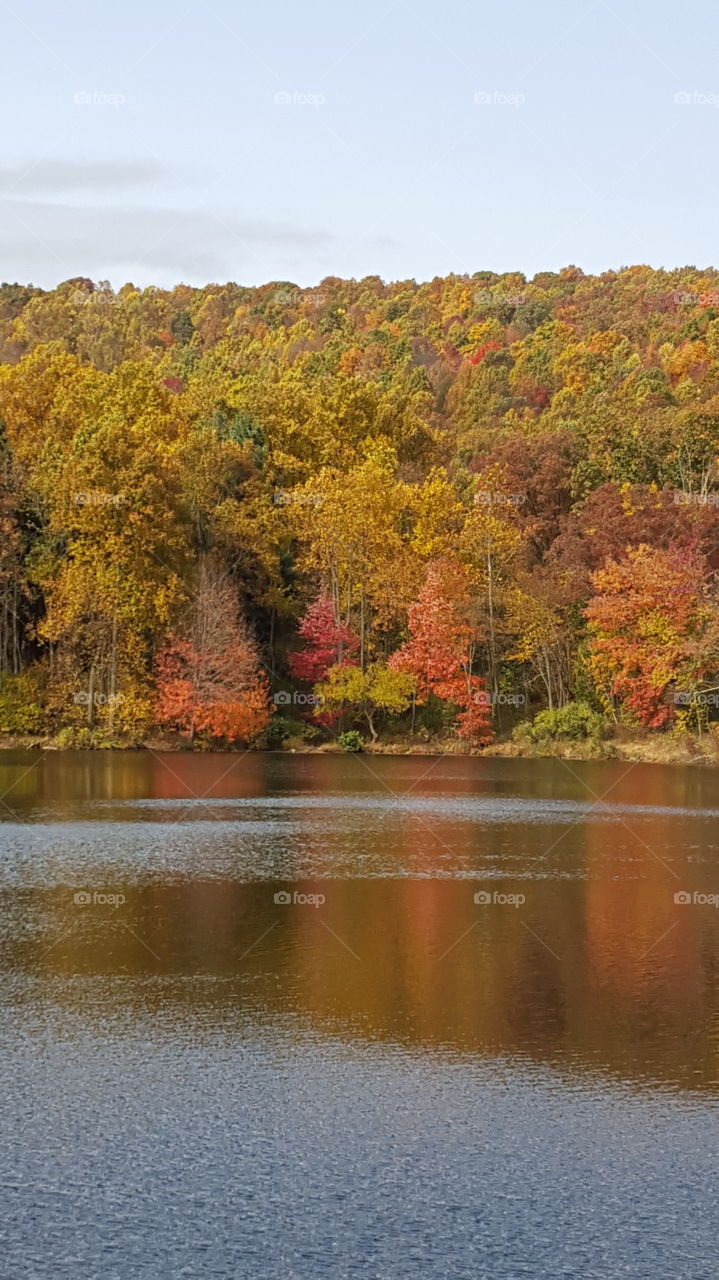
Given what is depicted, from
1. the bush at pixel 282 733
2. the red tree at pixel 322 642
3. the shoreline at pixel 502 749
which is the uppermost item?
the red tree at pixel 322 642

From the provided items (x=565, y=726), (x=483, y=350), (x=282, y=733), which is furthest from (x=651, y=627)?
(x=483, y=350)

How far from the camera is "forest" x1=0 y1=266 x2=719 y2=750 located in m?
51.4

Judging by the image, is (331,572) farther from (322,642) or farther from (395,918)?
(395,918)

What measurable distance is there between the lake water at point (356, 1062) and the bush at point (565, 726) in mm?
28304

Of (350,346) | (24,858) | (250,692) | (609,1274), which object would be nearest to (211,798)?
(24,858)

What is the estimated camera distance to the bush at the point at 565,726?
2048 inches

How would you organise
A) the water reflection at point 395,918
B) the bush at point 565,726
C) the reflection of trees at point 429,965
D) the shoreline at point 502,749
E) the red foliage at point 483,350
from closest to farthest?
the reflection of trees at point 429,965 < the water reflection at point 395,918 < the shoreline at point 502,749 < the bush at point 565,726 < the red foliage at point 483,350

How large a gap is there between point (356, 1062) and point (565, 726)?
41.6m

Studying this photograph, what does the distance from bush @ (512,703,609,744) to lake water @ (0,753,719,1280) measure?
28.3m

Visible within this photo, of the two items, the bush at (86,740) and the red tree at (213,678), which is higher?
the red tree at (213,678)

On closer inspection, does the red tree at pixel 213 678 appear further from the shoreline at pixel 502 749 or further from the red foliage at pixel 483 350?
the red foliage at pixel 483 350

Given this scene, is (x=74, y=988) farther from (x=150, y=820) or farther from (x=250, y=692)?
(x=250, y=692)

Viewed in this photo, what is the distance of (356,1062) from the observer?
36.7 ft

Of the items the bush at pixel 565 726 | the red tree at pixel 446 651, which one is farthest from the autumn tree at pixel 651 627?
the red tree at pixel 446 651
